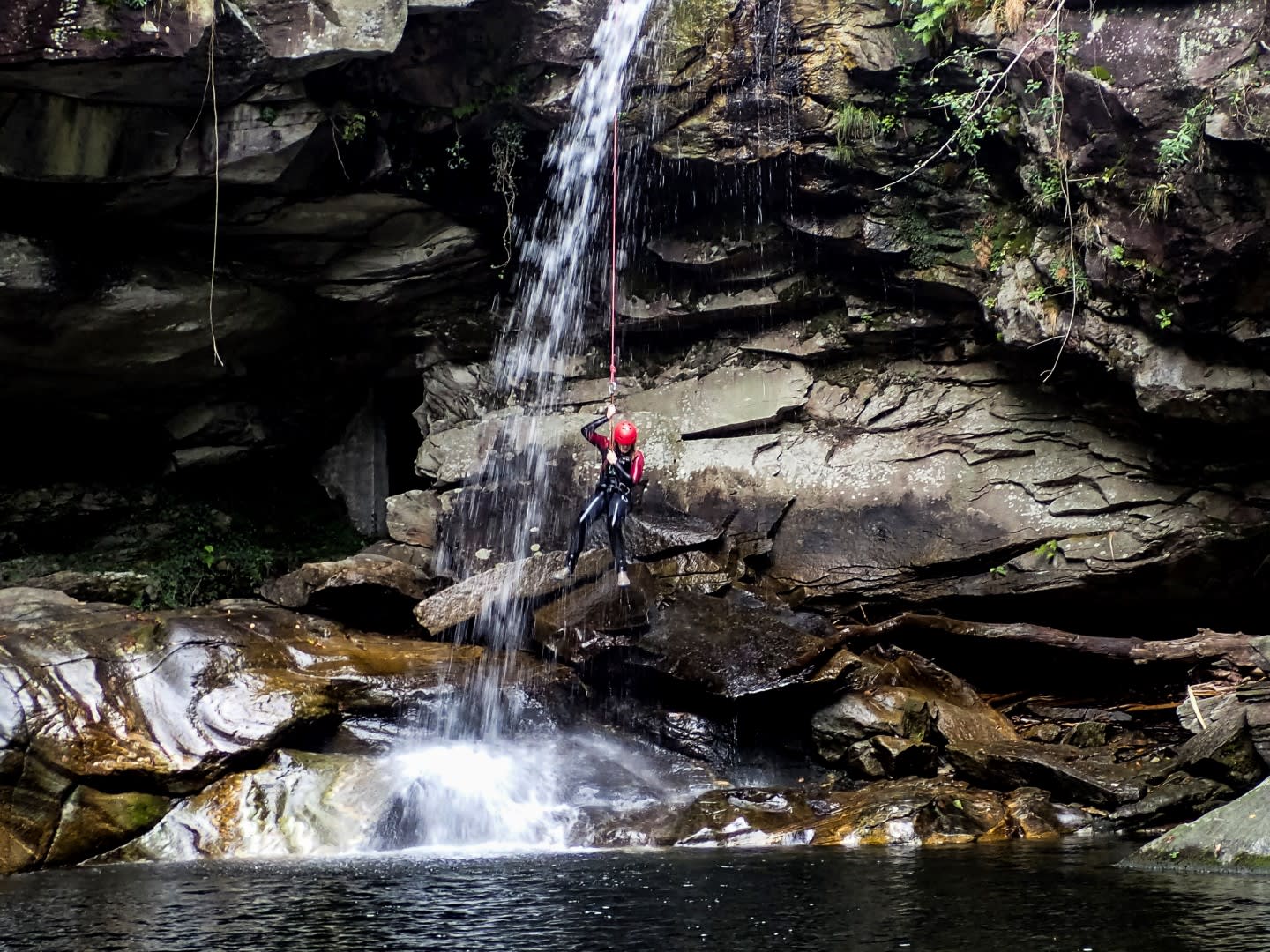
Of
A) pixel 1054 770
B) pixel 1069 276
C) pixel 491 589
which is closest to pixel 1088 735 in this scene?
pixel 1054 770

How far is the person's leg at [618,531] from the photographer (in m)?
11.3

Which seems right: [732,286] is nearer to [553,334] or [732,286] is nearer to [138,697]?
[553,334]

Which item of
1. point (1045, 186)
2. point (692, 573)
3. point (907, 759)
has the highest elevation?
point (1045, 186)

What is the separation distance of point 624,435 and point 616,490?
66 centimetres

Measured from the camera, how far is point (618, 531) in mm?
11383

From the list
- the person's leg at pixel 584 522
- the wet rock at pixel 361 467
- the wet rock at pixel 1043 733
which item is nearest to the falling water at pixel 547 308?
the person's leg at pixel 584 522

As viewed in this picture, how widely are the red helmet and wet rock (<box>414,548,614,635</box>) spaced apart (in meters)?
1.55

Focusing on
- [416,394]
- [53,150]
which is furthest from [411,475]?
[53,150]

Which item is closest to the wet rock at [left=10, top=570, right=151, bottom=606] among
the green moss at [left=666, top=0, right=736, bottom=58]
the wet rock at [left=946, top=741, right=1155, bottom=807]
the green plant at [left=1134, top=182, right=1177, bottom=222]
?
the green moss at [left=666, top=0, right=736, bottom=58]

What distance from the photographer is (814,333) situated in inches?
538

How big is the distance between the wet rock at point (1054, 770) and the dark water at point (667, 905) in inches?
54.2

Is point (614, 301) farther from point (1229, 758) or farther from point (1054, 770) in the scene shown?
point (1229, 758)

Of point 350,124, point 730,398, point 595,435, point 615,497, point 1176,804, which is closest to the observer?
point 1176,804

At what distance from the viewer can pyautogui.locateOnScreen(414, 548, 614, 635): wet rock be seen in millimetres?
11703
